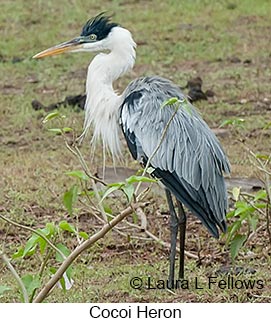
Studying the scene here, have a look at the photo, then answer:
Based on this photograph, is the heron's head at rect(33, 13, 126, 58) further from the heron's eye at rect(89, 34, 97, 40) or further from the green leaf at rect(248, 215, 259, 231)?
the green leaf at rect(248, 215, 259, 231)

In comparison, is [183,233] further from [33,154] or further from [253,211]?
[33,154]

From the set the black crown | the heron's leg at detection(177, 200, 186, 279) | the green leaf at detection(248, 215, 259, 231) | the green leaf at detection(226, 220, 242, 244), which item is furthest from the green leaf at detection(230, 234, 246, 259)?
the black crown

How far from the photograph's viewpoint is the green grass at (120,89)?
6.54 metres

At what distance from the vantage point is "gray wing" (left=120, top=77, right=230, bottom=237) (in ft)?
20.7

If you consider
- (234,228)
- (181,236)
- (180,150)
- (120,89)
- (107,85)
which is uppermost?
(107,85)

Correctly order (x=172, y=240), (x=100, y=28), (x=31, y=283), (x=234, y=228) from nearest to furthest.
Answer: (x=31, y=283) → (x=234, y=228) → (x=172, y=240) → (x=100, y=28)

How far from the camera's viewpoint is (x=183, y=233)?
652 centimetres

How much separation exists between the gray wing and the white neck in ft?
1.45

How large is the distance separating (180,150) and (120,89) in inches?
210

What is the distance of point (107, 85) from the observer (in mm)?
7395

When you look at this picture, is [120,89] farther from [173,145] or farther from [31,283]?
[31,283]

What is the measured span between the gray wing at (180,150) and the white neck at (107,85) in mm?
440

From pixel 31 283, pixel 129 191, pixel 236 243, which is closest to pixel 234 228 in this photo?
pixel 236 243
